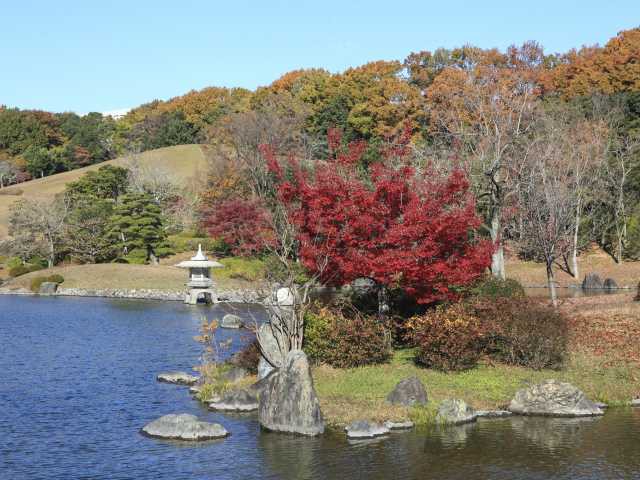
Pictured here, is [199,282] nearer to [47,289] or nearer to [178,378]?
[47,289]

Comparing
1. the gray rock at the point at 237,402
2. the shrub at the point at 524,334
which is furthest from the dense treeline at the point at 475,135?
the gray rock at the point at 237,402

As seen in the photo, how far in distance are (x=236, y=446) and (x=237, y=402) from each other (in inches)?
168

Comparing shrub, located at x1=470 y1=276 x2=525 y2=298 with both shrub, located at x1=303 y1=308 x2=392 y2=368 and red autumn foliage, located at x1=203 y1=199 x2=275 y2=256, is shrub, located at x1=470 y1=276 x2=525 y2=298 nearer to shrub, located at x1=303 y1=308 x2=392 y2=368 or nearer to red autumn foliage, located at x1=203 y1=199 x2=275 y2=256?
shrub, located at x1=303 y1=308 x2=392 y2=368

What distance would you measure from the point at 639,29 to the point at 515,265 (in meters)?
43.9

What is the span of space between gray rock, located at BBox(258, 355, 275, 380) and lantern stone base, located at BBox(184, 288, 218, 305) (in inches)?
1300

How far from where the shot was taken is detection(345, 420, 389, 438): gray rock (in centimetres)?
2167

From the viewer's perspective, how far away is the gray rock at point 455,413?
2308 cm

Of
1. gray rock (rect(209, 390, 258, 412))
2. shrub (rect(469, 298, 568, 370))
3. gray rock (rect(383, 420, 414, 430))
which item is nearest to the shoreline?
shrub (rect(469, 298, 568, 370))

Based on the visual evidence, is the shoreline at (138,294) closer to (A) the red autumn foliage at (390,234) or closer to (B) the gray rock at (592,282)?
(B) the gray rock at (592,282)

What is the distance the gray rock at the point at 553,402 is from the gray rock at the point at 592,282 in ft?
131

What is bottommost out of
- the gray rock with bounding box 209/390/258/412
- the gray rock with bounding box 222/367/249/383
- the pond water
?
the pond water

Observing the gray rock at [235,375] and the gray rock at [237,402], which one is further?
the gray rock at [235,375]

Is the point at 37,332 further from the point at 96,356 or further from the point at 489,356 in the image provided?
the point at 489,356

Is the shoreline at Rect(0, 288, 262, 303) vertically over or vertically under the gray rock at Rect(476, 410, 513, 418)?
over
